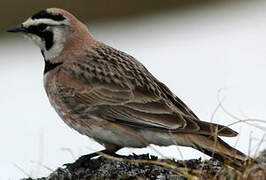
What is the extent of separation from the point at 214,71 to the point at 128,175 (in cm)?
1028

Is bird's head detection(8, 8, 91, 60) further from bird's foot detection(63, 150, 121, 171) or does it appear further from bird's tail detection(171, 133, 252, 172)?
bird's tail detection(171, 133, 252, 172)

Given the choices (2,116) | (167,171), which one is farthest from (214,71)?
(167,171)

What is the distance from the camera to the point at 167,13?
997 inches

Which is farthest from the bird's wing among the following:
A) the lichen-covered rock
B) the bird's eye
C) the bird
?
the bird's eye

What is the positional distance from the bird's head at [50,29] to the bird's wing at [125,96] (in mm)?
402

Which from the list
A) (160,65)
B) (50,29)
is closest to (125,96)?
(50,29)

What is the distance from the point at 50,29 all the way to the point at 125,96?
1472 millimetres

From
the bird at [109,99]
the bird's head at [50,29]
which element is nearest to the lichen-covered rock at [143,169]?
the bird at [109,99]

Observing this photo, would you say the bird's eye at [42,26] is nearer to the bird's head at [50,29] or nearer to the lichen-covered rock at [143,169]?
the bird's head at [50,29]

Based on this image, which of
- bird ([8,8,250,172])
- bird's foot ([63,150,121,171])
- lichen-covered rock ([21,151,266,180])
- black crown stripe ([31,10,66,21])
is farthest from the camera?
A: black crown stripe ([31,10,66,21])

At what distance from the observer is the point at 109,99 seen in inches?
314

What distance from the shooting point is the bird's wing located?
7.38 metres

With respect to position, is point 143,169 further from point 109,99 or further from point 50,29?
point 50,29

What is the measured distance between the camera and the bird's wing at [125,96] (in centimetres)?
738
